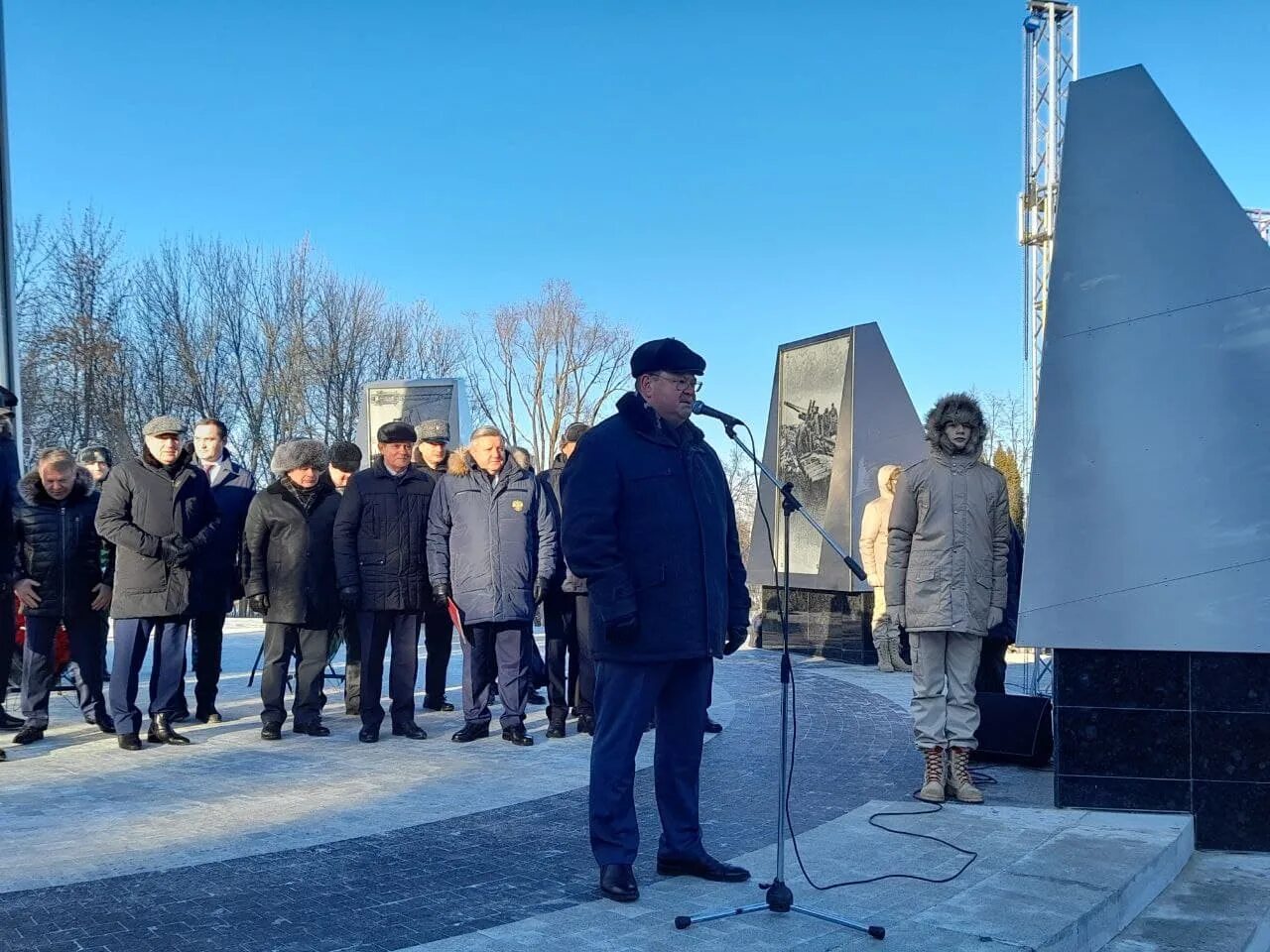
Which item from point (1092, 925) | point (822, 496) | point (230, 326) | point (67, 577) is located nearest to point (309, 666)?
point (67, 577)

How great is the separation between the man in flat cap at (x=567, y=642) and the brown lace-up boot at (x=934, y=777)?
2669 millimetres

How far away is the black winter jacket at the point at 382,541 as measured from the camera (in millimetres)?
7957

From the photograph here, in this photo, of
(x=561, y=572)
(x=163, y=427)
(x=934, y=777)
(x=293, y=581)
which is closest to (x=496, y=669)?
(x=561, y=572)

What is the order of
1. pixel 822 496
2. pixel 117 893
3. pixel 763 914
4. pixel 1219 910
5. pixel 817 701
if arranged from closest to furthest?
1. pixel 763 914
2. pixel 117 893
3. pixel 1219 910
4. pixel 817 701
5. pixel 822 496

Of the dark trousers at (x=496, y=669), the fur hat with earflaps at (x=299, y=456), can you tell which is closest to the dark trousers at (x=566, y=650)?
the dark trousers at (x=496, y=669)

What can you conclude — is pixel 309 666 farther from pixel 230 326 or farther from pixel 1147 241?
pixel 230 326

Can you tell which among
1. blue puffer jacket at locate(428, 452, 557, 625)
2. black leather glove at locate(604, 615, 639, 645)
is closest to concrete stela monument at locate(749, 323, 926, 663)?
blue puffer jacket at locate(428, 452, 557, 625)

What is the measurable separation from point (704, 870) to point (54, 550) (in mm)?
5437

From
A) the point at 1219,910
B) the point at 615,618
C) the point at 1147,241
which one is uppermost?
the point at 1147,241

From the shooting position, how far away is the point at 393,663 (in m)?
8.17

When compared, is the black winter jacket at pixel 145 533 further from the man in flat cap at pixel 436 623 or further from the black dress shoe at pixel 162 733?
the man in flat cap at pixel 436 623

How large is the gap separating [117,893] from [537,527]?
13.2ft

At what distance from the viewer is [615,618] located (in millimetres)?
4445

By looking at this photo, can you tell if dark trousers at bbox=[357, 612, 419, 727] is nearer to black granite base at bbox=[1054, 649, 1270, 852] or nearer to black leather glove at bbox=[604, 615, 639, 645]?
black leather glove at bbox=[604, 615, 639, 645]
